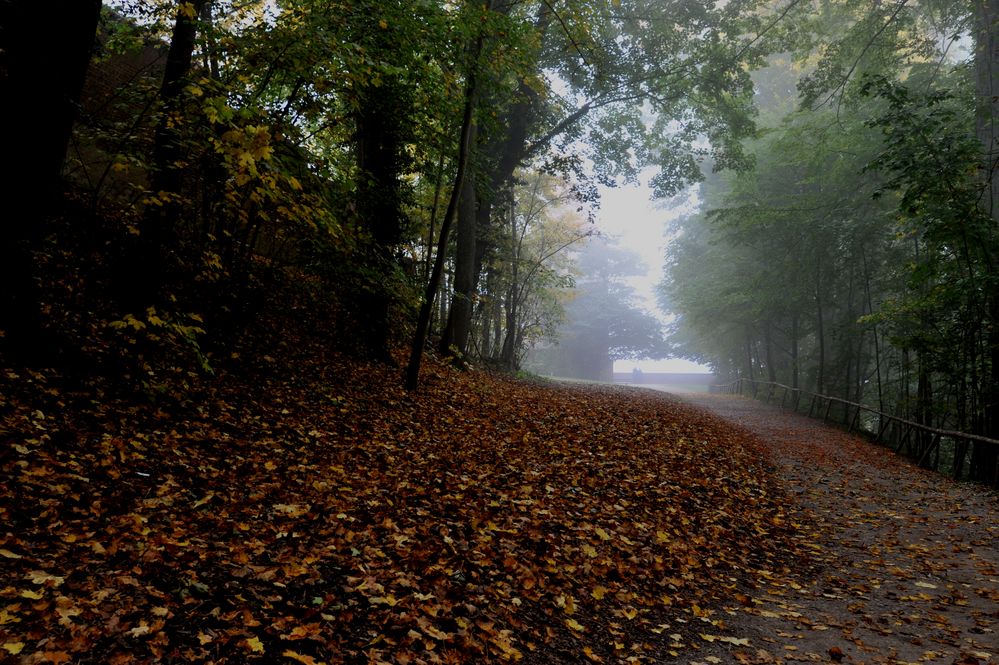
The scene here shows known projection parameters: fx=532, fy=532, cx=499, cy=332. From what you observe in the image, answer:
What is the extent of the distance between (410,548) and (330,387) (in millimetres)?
4349

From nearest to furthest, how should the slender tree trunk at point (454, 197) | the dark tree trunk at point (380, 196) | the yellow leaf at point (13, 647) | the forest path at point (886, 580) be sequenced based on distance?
the yellow leaf at point (13, 647), the forest path at point (886, 580), the slender tree trunk at point (454, 197), the dark tree trunk at point (380, 196)

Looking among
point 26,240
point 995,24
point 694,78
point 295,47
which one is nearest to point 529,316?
point 694,78

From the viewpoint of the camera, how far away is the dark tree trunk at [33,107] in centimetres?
411

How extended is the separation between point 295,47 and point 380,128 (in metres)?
3.49

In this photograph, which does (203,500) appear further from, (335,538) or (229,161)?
(229,161)

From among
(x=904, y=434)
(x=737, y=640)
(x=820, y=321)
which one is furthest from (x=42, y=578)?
(x=820, y=321)

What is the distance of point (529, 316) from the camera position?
23.7 metres

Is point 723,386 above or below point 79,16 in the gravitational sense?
below

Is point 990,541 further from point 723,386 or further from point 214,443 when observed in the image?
point 723,386

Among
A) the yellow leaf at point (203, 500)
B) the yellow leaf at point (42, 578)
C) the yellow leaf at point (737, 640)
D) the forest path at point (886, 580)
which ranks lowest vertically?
the yellow leaf at point (737, 640)

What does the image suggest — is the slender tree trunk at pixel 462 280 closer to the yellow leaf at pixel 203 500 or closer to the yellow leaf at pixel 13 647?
the yellow leaf at pixel 203 500

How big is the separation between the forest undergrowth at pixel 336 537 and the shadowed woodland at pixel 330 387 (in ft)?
0.09

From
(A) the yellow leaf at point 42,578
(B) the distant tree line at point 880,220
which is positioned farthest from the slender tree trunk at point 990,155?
(A) the yellow leaf at point 42,578

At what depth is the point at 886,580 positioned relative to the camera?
503 cm
